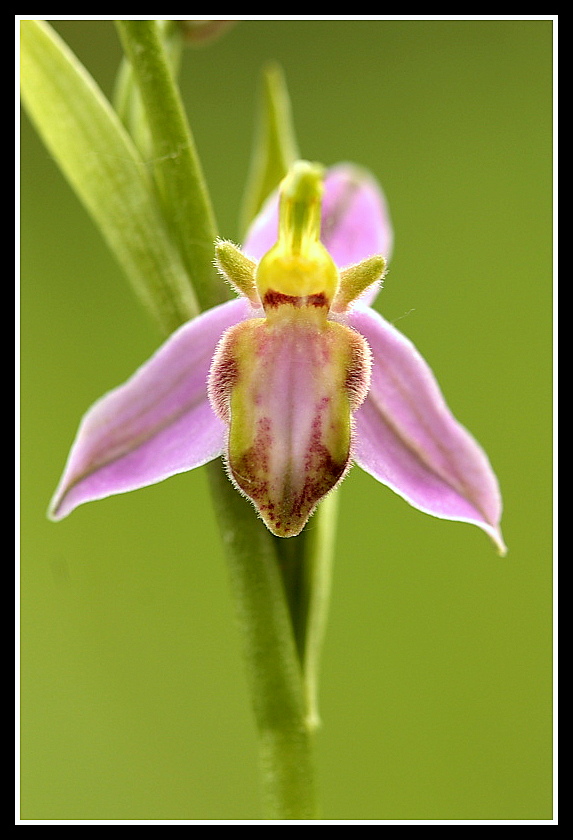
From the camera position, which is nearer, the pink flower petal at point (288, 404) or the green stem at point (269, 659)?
the pink flower petal at point (288, 404)

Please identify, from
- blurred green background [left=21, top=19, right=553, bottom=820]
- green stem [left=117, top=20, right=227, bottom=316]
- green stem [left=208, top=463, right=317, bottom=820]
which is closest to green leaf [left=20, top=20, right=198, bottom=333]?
A: green stem [left=117, top=20, right=227, bottom=316]

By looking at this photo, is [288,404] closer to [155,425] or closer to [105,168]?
[155,425]

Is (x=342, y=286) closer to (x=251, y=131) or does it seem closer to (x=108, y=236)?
(x=108, y=236)

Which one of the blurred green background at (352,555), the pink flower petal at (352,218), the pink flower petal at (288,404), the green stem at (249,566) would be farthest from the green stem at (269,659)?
the blurred green background at (352,555)

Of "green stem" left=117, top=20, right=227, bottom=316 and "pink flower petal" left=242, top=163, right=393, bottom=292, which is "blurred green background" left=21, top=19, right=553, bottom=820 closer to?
"pink flower petal" left=242, top=163, right=393, bottom=292

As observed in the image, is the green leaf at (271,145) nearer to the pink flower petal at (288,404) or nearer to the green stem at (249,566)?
the green stem at (249,566)

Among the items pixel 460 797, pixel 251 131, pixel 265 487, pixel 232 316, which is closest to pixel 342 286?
pixel 232 316

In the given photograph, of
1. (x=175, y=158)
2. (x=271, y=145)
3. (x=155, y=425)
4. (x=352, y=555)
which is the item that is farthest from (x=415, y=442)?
(x=352, y=555)

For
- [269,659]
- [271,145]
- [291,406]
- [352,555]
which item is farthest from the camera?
[352,555]
